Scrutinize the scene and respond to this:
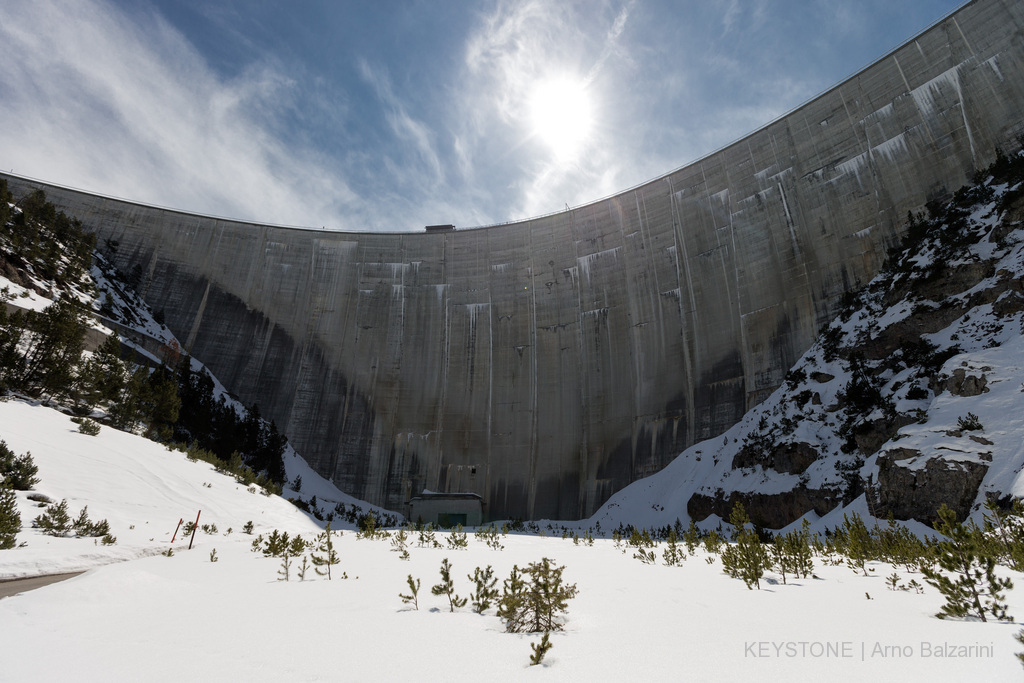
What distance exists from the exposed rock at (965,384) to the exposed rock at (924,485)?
8.24ft

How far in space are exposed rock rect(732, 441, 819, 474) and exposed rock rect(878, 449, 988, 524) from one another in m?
5.61

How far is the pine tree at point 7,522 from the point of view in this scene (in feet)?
21.6

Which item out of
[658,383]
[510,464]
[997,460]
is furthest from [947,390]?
[510,464]

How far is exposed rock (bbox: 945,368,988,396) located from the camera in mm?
13830

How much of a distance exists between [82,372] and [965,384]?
95.3 ft

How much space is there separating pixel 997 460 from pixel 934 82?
23110 mm

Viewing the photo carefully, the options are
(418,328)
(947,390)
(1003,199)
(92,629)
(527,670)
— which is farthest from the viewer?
(418,328)

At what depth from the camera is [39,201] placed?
32.3m

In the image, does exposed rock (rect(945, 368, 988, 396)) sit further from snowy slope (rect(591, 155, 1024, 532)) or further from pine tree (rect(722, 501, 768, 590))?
pine tree (rect(722, 501, 768, 590))

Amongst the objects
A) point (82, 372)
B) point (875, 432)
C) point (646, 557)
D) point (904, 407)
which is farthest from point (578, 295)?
point (82, 372)

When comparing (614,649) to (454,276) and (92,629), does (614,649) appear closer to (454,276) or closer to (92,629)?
→ (92,629)

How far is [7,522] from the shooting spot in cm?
698

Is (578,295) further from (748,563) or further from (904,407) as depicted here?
(748,563)

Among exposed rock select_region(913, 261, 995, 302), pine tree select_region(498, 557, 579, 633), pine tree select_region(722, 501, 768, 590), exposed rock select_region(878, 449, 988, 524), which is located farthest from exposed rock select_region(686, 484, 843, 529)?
pine tree select_region(498, 557, 579, 633)
